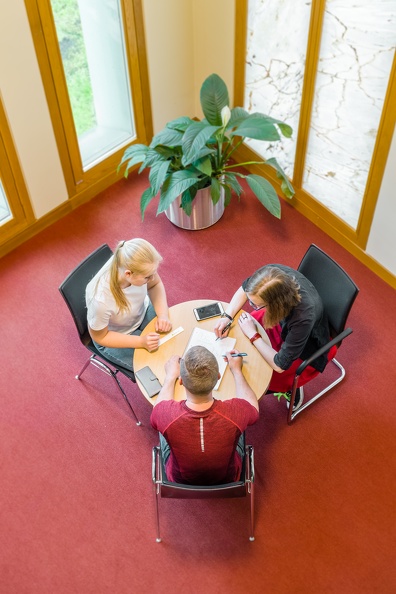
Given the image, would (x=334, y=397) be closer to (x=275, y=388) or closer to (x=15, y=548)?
(x=275, y=388)

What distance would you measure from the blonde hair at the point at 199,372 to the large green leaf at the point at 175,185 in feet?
6.52

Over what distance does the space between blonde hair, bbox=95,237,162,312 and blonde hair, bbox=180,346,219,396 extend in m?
0.67

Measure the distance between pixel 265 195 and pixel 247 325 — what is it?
1605mm

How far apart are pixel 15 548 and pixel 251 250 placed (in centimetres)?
272

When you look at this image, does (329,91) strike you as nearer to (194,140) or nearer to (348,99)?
(348,99)

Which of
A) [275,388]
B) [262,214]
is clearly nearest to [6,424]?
[275,388]

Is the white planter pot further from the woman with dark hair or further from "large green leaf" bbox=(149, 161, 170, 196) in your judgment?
the woman with dark hair

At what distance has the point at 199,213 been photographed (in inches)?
187

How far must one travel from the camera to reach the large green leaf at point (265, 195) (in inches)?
176

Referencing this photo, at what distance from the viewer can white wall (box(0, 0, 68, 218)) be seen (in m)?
3.93

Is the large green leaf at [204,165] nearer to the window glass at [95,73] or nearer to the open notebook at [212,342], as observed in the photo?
the window glass at [95,73]

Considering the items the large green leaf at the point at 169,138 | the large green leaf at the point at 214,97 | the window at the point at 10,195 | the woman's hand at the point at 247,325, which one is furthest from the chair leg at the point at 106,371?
the large green leaf at the point at 214,97

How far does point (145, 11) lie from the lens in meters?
4.68

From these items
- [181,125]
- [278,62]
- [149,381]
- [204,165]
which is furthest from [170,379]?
[278,62]
